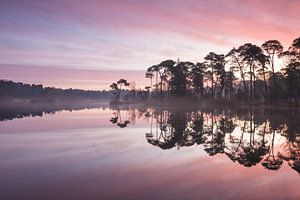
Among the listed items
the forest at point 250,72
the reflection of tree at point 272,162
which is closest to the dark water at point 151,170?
the reflection of tree at point 272,162

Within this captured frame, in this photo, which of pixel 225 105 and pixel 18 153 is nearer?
pixel 18 153

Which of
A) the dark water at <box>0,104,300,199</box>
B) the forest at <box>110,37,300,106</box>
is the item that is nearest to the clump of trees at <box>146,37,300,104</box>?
the forest at <box>110,37,300,106</box>

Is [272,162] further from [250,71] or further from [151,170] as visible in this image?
[250,71]

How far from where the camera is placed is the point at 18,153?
1541 centimetres

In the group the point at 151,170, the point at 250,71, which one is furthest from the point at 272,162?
the point at 250,71

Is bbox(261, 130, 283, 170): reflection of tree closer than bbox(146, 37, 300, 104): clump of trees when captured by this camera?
Yes

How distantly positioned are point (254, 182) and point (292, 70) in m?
50.7

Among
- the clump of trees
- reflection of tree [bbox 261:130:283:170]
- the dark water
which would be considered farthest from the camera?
the clump of trees

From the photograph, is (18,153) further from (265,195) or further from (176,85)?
(176,85)

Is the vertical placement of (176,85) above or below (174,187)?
above

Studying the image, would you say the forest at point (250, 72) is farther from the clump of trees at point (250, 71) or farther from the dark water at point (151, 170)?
the dark water at point (151, 170)

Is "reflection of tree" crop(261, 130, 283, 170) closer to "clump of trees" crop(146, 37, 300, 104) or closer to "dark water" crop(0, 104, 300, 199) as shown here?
"dark water" crop(0, 104, 300, 199)

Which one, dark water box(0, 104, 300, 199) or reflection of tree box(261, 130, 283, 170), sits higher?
dark water box(0, 104, 300, 199)

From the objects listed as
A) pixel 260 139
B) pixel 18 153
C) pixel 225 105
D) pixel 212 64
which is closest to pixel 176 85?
pixel 212 64
